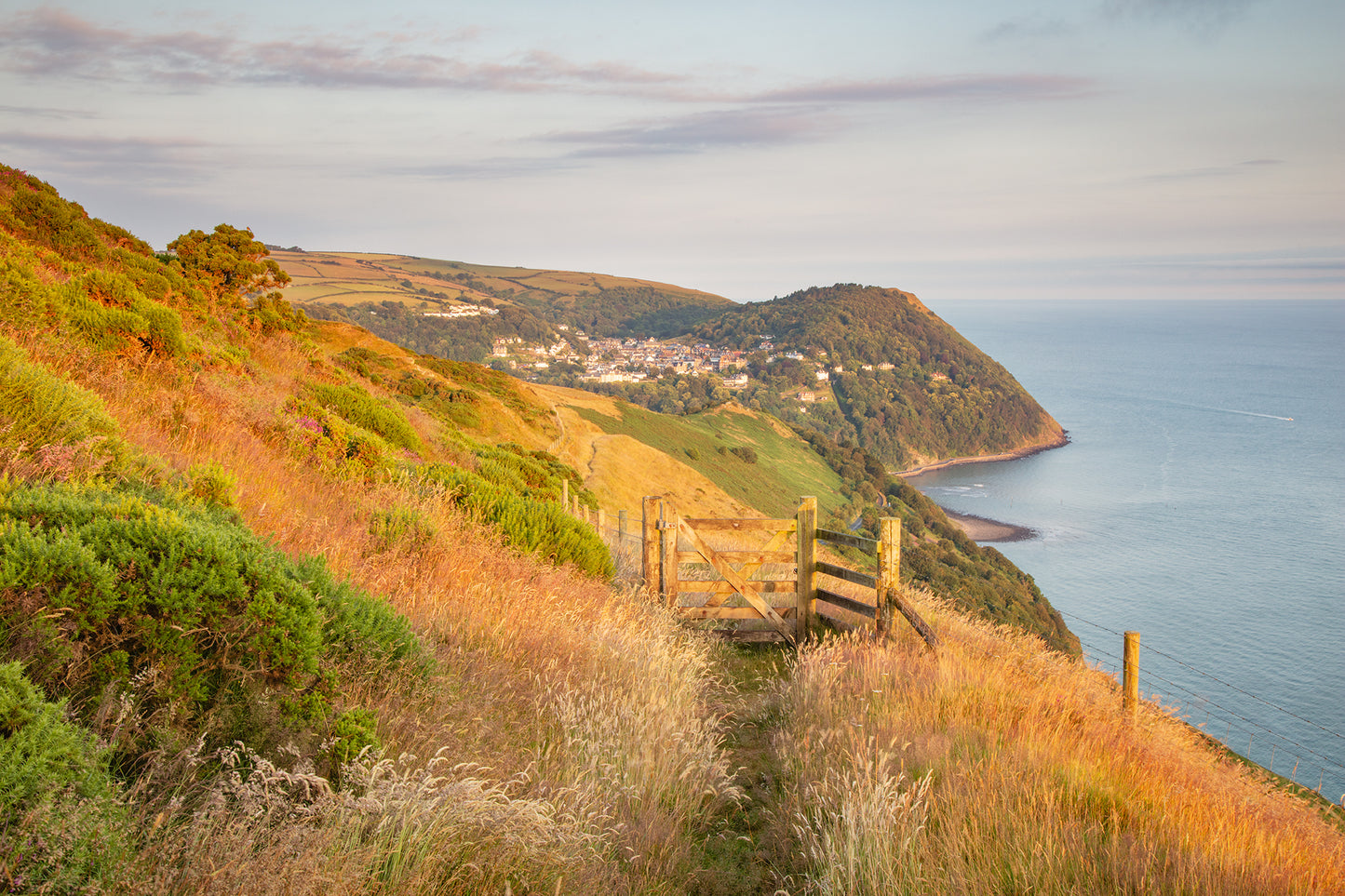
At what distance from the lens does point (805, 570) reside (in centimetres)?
898

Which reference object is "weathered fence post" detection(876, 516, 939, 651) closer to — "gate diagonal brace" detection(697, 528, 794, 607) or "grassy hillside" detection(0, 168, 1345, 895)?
"grassy hillside" detection(0, 168, 1345, 895)

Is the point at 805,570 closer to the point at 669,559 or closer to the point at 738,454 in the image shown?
the point at 669,559

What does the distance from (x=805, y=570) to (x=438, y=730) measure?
6060 millimetres

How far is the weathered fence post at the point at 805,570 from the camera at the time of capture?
8.87 meters

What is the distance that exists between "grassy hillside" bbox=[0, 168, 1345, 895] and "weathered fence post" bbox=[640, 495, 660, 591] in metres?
1.60

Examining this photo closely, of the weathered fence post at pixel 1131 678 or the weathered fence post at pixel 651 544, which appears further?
the weathered fence post at pixel 651 544

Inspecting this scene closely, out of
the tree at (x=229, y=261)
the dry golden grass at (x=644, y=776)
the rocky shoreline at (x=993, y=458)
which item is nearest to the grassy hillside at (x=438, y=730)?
the dry golden grass at (x=644, y=776)

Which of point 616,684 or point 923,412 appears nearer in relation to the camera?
point 616,684

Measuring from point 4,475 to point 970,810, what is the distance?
16.6 feet

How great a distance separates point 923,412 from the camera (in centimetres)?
17712

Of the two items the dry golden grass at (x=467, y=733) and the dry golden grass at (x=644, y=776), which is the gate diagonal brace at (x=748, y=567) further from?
the dry golden grass at (x=644, y=776)

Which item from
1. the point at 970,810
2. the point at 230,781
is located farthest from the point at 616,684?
the point at 230,781

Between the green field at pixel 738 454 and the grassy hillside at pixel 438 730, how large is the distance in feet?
226

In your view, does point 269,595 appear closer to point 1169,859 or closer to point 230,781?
point 230,781
